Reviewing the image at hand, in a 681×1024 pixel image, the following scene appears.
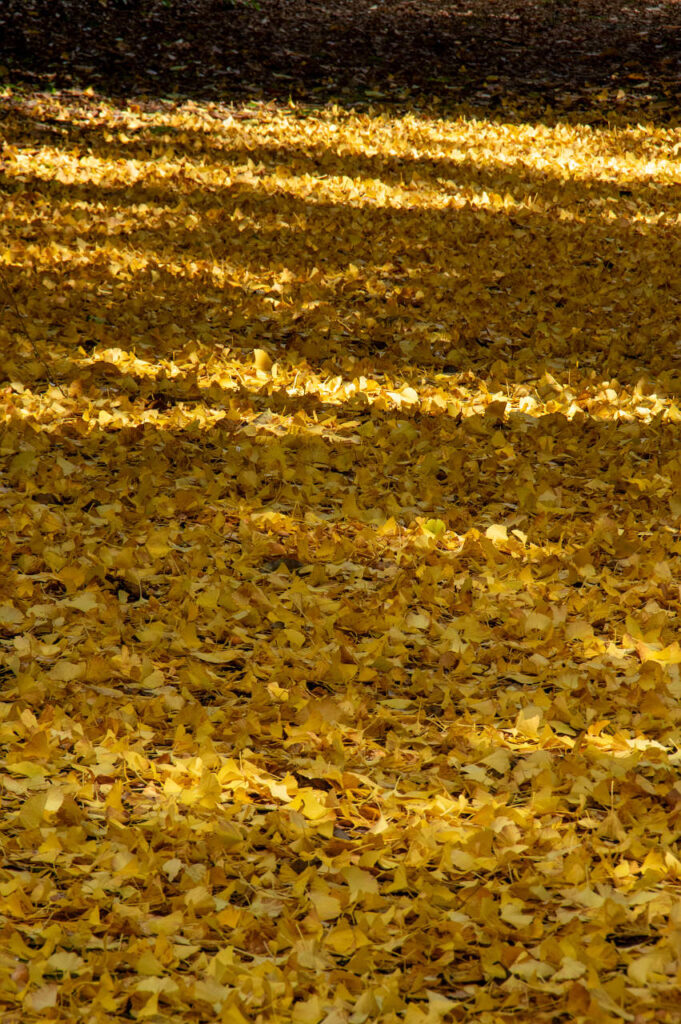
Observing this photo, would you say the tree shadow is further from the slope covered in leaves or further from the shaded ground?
the shaded ground

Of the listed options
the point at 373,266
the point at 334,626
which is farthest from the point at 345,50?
the point at 334,626

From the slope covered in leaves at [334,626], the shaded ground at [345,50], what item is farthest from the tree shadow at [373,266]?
the shaded ground at [345,50]

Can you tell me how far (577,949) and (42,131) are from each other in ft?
32.6

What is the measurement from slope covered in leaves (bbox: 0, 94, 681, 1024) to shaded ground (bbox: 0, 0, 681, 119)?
510 centimetres

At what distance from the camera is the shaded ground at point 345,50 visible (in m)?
12.6

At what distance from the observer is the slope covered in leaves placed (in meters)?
2.48

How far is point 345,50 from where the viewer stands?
14000 mm

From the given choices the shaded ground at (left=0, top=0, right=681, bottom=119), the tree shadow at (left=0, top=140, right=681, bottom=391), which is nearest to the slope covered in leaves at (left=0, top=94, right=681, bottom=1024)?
the tree shadow at (left=0, top=140, right=681, bottom=391)

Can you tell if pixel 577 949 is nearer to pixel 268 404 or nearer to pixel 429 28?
pixel 268 404

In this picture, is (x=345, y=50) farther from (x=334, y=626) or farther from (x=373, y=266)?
(x=334, y=626)

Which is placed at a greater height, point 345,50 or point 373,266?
point 345,50

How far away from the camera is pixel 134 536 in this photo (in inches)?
170

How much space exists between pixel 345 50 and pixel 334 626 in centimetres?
1205

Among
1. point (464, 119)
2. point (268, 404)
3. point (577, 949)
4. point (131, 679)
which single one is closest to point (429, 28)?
point (464, 119)
